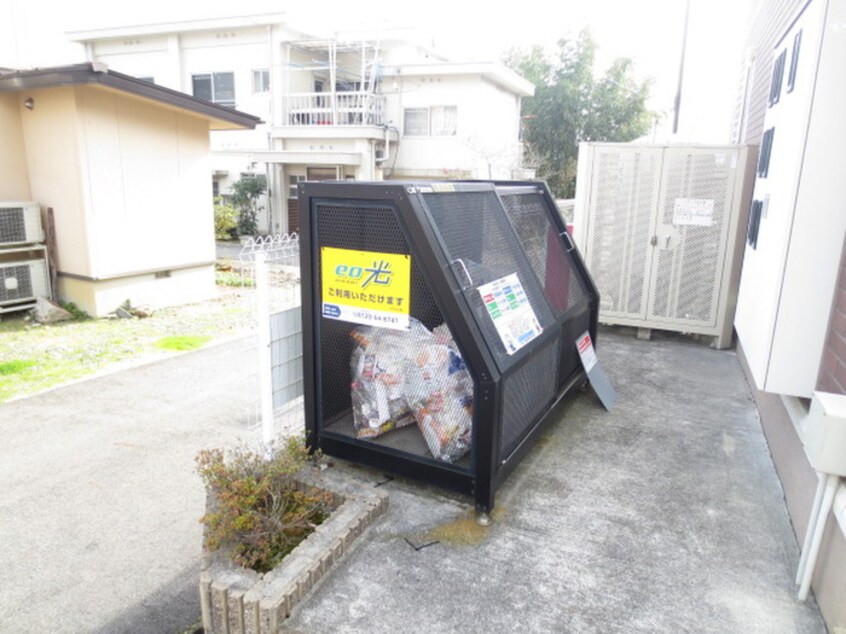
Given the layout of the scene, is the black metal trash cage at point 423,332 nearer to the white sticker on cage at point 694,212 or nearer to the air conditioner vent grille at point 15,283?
the white sticker on cage at point 694,212

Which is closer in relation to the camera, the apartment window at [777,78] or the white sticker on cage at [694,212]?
the apartment window at [777,78]

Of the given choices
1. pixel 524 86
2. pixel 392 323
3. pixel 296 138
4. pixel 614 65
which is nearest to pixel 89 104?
pixel 392 323

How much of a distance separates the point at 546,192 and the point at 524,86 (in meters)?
17.0

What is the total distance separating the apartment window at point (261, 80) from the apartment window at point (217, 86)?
0.71m

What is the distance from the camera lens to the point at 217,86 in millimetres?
16797

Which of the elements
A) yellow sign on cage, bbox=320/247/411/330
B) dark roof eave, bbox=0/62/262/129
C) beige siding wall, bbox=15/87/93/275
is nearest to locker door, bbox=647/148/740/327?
yellow sign on cage, bbox=320/247/411/330

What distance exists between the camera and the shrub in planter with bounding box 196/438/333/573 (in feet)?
6.99

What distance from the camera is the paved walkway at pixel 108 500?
8.12ft

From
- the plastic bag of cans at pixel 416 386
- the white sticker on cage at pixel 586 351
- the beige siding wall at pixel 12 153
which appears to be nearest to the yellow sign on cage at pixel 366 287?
the plastic bag of cans at pixel 416 386

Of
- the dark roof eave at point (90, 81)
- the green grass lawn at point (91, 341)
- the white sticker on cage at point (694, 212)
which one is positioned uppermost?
the dark roof eave at point (90, 81)

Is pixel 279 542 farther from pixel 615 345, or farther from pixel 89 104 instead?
pixel 89 104

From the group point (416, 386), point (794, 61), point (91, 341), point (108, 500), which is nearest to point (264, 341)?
point (416, 386)

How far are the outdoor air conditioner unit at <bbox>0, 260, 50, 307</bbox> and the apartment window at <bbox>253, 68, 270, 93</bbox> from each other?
11.0 metres

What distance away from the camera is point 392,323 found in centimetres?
253
